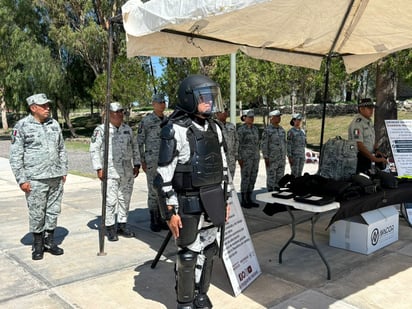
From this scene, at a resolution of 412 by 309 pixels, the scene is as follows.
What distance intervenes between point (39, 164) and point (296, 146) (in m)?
4.43

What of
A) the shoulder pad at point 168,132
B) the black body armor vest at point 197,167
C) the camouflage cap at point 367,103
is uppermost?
the camouflage cap at point 367,103

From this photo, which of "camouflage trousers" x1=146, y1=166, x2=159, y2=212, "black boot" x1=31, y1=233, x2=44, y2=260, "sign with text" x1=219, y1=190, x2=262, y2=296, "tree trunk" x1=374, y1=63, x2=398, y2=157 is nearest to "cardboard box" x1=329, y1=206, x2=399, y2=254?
"sign with text" x1=219, y1=190, x2=262, y2=296

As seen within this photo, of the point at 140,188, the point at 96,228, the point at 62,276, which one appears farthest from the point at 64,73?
the point at 62,276

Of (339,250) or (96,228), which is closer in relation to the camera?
(339,250)

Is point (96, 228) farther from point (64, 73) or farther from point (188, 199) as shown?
point (64, 73)

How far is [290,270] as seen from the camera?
3.91m

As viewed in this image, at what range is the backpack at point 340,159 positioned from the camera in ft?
16.2

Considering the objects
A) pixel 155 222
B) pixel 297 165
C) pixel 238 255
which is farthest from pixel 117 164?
pixel 297 165

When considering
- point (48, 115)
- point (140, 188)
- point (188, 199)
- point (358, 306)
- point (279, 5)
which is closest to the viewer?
point (188, 199)

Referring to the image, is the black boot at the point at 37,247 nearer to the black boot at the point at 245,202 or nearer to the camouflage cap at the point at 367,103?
the black boot at the point at 245,202

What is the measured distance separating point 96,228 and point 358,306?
360cm

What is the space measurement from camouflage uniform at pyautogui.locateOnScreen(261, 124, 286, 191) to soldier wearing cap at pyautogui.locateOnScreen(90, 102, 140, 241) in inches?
101

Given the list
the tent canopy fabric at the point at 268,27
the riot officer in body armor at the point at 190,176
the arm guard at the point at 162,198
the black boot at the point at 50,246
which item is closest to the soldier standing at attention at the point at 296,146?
the tent canopy fabric at the point at 268,27

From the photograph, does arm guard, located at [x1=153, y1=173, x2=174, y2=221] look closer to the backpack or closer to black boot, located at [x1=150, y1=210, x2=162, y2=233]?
black boot, located at [x1=150, y1=210, x2=162, y2=233]
